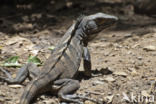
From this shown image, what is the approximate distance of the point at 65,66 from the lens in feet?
18.3

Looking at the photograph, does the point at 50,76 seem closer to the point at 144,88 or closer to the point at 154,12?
the point at 144,88

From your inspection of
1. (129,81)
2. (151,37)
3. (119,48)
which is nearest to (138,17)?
(151,37)

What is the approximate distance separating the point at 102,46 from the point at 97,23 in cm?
195

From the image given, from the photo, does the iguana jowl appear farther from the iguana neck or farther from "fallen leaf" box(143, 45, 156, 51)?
"fallen leaf" box(143, 45, 156, 51)

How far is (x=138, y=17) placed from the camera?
447 inches

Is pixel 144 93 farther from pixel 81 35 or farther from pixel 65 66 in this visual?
pixel 81 35

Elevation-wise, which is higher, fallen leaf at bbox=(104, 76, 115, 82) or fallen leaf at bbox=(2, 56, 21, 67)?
fallen leaf at bbox=(2, 56, 21, 67)

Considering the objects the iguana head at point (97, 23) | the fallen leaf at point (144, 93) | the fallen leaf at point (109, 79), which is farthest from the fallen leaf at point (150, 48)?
the fallen leaf at point (144, 93)

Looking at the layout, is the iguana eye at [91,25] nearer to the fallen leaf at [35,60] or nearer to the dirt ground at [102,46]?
the dirt ground at [102,46]

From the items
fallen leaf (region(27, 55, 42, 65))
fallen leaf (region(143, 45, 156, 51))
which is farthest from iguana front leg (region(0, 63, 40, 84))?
fallen leaf (region(143, 45, 156, 51))

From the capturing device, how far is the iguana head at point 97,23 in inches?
248

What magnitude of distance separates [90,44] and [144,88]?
10.2 feet

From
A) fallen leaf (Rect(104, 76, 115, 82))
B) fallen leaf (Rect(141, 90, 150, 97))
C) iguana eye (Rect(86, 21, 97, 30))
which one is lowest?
fallen leaf (Rect(141, 90, 150, 97))

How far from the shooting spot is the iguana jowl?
198 inches
